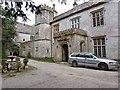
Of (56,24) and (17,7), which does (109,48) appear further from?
(17,7)


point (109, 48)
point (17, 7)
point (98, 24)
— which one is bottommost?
point (109, 48)

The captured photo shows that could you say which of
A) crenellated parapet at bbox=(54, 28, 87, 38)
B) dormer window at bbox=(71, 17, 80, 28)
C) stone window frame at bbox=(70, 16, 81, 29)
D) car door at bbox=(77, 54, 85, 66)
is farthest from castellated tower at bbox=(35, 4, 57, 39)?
car door at bbox=(77, 54, 85, 66)

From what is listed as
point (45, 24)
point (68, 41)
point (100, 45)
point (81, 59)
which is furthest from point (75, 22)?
point (45, 24)

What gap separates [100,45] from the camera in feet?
74.8

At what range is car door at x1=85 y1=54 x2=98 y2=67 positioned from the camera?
1705cm

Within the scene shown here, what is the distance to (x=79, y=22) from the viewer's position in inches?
1039

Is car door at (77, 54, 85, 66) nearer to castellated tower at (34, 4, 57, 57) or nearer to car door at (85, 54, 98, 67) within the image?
car door at (85, 54, 98, 67)

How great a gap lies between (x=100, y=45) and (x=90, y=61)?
607 cm

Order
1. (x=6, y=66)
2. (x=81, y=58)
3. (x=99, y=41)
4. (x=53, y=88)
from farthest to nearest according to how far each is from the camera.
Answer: (x=99, y=41) → (x=81, y=58) → (x=6, y=66) → (x=53, y=88)

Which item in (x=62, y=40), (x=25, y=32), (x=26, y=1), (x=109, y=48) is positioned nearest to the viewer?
(x=26, y=1)

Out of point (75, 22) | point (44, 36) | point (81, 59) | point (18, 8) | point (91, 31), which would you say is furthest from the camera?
point (44, 36)

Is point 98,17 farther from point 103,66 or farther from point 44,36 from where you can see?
point 44,36

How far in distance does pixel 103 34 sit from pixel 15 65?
1226 centimetres

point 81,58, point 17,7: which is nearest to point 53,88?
point 17,7
